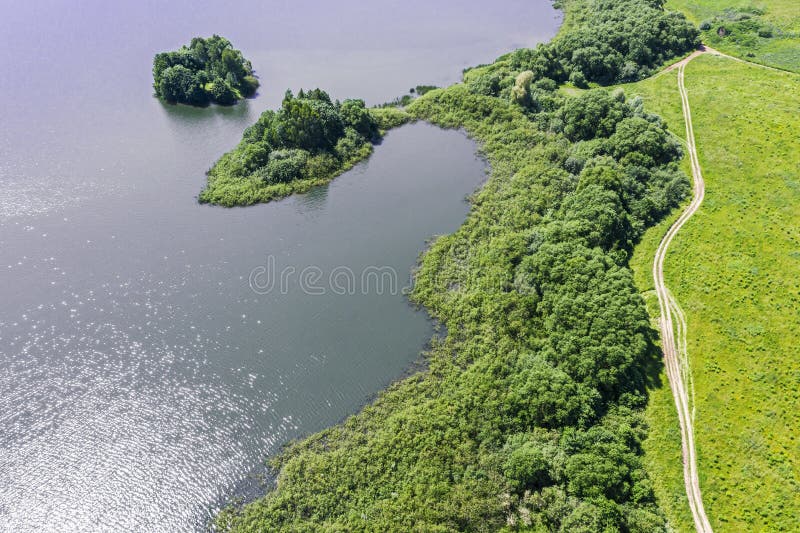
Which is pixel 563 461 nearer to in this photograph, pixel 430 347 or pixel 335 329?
pixel 430 347

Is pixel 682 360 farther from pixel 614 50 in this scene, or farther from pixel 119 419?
pixel 614 50

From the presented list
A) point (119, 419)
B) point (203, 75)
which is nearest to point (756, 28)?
point (203, 75)

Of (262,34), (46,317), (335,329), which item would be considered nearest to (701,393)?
(335,329)

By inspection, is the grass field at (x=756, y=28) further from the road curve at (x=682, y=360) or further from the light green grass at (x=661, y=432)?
the light green grass at (x=661, y=432)

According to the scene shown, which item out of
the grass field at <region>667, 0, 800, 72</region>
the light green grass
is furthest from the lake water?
the grass field at <region>667, 0, 800, 72</region>

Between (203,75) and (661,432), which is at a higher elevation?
(203,75)
